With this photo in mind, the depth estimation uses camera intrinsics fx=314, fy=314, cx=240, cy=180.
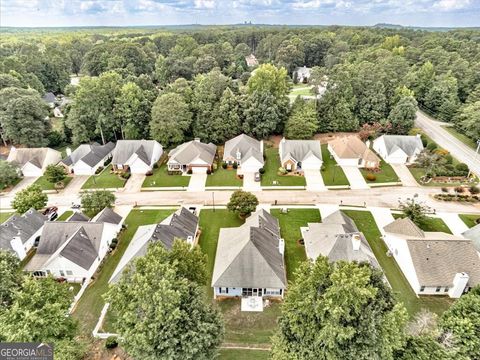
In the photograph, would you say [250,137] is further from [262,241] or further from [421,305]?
[421,305]

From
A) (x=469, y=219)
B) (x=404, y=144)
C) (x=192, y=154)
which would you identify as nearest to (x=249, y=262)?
(x=192, y=154)

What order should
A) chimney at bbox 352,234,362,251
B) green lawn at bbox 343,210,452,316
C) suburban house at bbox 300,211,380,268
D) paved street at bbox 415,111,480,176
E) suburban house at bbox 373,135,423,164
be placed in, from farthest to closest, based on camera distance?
1. suburban house at bbox 373,135,423,164
2. paved street at bbox 415,111,480,176
3. suburban house at bbox 300,211,380,268
4. chimney at bbox 352,234,362,251
5. green lawn at bbox 343,210,452,316

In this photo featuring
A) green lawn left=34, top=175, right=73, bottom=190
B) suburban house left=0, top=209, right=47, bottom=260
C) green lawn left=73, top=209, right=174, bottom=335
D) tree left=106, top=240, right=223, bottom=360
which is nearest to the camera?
tree left=106, top=240, right=223, bottom=360

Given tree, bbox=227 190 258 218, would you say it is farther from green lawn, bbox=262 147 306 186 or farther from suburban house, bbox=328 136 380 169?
suburban house, bbox=328 136 380 169

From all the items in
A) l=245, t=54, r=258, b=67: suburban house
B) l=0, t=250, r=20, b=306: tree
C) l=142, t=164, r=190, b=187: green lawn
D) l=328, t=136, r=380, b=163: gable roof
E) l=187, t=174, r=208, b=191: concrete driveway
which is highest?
l=0, t=250, r=20, b=306: tree

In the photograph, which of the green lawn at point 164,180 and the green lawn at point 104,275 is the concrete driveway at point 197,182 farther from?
the green lawn at point 104,275

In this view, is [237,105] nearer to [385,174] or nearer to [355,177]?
[355,177]

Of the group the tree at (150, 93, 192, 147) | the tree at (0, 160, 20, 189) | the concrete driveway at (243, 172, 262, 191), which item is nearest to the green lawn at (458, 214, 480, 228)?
the concrete driveway at (243, 172, 262, 191)
